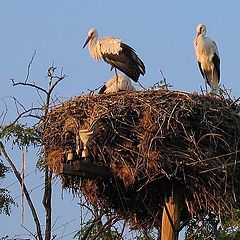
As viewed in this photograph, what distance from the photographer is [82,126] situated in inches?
350

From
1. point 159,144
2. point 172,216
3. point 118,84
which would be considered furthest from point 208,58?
point 159,144

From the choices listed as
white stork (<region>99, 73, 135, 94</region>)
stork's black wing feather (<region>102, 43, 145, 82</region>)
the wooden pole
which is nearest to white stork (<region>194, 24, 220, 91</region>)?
stork's black wing feather (<region>102, 43, 145, 82</region>)

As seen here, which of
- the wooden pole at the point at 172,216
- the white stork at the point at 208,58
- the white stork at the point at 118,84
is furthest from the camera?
the white stork at the point at 208,58

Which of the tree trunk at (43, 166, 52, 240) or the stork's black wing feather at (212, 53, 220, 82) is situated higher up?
the stork's black wing feather at (212, 53, 220, 82)

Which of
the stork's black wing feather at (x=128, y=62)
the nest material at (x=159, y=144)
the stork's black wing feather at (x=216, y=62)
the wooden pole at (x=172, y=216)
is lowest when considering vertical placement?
the wooden pole at (x=172, y=216)

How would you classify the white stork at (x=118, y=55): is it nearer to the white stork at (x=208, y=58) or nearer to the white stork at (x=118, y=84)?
the white stork at (x=118, y=84)

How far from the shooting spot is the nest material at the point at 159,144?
8516 mm

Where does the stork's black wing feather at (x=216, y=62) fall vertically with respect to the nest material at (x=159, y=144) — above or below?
above

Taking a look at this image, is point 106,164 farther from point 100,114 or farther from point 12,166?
point 12,166

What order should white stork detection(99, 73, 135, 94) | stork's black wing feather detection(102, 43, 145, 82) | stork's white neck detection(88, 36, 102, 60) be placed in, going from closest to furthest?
white stork detection(99, 73, 135, 94)
stork's black wing feather detection(102, 43, 145, 82)
stork's white neck detection(88, 36, 102, 60)

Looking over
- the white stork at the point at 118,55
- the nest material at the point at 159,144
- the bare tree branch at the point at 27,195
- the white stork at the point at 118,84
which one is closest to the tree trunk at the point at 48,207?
the bare tree branch at the point at 27,195

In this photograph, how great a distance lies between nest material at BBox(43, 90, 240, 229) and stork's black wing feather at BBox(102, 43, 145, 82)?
2.85 metres

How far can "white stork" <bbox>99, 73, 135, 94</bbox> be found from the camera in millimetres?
11430

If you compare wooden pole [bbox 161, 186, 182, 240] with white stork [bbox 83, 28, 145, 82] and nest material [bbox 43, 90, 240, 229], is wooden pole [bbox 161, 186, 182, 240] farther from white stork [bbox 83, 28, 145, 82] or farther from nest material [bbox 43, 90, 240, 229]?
white stork [bbox 83, 28, 145, 82]
